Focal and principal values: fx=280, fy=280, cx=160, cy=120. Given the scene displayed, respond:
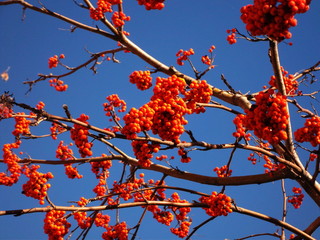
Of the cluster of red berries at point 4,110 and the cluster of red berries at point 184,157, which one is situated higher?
the cluster of red berries at point 4,110

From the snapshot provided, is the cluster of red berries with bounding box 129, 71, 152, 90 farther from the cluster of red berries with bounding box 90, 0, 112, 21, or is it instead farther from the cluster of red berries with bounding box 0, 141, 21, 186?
the cluster of red berries with bounding box 0, 141, 21, 186

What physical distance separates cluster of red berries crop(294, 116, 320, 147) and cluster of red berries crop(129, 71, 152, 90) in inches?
122

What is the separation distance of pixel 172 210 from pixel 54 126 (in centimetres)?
371

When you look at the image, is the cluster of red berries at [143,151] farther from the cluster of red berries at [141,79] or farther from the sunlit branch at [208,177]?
the cluster of red berries at [141,79]

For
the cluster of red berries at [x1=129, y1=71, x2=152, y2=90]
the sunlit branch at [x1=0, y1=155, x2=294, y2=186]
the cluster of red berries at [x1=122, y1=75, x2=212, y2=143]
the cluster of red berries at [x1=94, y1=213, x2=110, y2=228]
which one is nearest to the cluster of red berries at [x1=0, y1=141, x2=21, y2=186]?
the sunlit branch at [x1=0, y1=155, x2=294, y2=186]

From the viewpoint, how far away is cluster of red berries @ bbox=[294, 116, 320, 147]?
4430mm

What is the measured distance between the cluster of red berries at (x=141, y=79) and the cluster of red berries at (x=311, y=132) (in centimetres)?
311

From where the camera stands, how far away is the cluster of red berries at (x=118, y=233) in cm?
641

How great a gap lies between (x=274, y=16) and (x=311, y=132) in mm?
2187

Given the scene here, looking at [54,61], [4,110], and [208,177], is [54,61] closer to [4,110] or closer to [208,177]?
A: [4,110]

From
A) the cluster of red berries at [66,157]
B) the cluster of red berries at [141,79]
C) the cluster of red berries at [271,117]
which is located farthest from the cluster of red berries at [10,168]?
the cluster of red berries at [271,117]

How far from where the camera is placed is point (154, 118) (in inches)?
155

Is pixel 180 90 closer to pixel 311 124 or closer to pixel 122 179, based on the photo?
pixel 311 124

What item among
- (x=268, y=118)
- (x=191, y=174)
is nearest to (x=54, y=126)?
(x=191, y=174)
